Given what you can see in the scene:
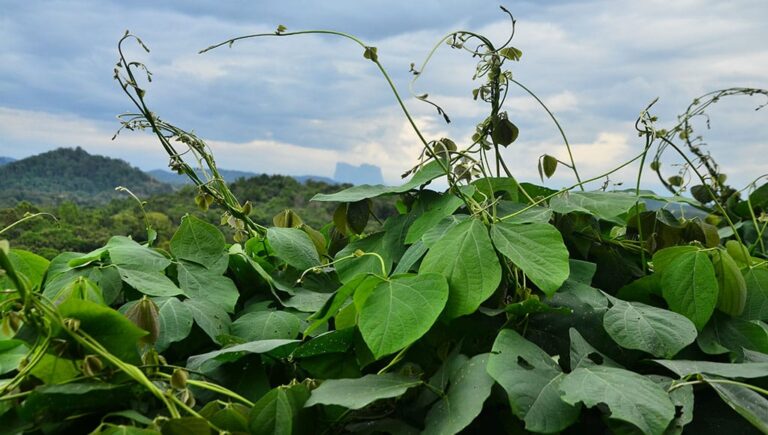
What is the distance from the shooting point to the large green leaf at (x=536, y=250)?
0.72 meters

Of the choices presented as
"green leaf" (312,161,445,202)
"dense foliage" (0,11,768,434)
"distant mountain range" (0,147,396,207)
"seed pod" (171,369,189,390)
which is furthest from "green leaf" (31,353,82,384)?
"distant mountain range" (0,147,396,207)

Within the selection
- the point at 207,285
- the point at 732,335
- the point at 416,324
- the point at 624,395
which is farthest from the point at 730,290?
the point at 207,285

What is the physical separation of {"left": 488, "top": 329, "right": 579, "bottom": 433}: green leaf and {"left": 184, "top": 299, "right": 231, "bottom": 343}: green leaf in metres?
0.36

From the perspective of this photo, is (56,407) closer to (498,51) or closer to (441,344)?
(441,344)

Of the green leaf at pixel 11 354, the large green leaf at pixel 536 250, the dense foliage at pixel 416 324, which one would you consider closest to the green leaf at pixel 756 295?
the dense foliage at pixel 416 324

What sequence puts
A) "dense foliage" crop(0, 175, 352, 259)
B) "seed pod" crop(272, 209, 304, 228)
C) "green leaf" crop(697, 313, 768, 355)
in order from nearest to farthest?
1. "green leaf" crop(697, 313, 768, 355)
2. "dense foliage" crop(0, 175, 352, 259)
3. "seed pod" crop(272, 209, 304, 228)

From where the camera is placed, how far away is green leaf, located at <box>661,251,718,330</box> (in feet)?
2.63

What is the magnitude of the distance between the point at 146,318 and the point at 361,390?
0.28 meters

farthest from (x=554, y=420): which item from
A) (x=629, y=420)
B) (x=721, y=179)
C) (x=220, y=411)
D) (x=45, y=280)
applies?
(x=721, y=179)

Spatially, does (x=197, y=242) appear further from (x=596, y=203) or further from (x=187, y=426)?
(x=596, y=203)

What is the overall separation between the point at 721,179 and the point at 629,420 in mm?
1135

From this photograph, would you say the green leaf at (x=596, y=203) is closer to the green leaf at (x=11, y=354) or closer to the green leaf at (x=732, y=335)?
the green leaf at (x=732, y=335)

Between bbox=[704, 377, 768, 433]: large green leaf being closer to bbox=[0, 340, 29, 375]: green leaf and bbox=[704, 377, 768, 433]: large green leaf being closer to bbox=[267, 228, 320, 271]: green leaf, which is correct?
bbox=[267, 228, 320, 271]: green leaf

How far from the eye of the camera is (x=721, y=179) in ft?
4.91
